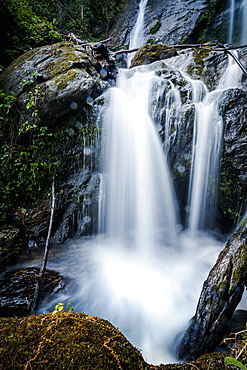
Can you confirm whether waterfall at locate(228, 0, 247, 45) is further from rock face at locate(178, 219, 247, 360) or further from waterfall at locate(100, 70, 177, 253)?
rock face at locate(178, 219, 247, 360)

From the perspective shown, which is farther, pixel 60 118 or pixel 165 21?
pixel 165 21

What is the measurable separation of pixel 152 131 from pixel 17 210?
17.6 feet

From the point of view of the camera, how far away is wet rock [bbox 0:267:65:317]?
3.27 metres

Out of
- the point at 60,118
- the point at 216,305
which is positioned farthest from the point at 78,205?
the point at 216,305

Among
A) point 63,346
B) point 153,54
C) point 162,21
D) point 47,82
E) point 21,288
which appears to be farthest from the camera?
point 162,21

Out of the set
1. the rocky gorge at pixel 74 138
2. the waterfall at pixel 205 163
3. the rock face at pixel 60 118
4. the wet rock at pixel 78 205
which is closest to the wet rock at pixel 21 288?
the rocky gorge at pixel 74 138

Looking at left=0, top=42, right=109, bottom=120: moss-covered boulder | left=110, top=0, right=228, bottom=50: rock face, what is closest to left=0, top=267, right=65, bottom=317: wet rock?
left=0, top=42, right=109, bottom=120: moss-covered boulder

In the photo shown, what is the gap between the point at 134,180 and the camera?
676 cm

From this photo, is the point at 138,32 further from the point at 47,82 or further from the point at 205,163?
the point at 205,163

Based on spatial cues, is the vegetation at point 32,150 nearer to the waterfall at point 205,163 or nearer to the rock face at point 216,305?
the waterfall at point 205,163

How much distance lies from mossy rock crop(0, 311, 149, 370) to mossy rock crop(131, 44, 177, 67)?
1199cm

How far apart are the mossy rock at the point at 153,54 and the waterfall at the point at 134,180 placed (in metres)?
4.98

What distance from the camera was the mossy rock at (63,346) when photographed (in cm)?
94

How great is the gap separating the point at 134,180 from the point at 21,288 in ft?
15.0
